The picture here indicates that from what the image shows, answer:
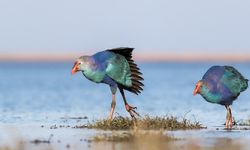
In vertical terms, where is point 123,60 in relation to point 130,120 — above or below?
above

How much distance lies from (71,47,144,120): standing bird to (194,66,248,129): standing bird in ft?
5.17

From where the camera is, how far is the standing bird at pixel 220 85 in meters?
19.2

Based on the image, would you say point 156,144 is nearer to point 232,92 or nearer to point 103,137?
point 103,137

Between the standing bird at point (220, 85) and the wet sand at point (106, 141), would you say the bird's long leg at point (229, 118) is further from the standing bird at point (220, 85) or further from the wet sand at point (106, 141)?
the wet sand at point (106, 141)

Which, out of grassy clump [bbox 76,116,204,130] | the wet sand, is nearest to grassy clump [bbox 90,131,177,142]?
the wet sand

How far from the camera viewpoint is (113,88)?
19031 millimetres

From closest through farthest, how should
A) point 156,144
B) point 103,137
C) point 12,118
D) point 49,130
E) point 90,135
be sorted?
point 156,144 → point 103,137 → point 90,135 → point 49,130 → point 12,118

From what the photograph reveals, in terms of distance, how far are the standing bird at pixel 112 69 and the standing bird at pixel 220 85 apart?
1577mm

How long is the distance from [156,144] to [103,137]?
88.2 inches

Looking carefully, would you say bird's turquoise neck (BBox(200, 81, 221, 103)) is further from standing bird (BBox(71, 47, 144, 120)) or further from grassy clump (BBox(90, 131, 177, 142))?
grassy clump (BBox(90, 131, 177, 142))

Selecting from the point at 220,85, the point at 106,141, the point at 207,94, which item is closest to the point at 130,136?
the point at 106,141

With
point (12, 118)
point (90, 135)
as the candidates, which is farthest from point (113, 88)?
point (12, 118)

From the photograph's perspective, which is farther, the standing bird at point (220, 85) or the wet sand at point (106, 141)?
the standing bird at point (220, 85)

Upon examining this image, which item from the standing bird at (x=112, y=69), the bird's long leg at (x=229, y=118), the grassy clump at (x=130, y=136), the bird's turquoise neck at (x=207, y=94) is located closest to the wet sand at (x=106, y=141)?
the grassy clump at (x=130, y=136)
